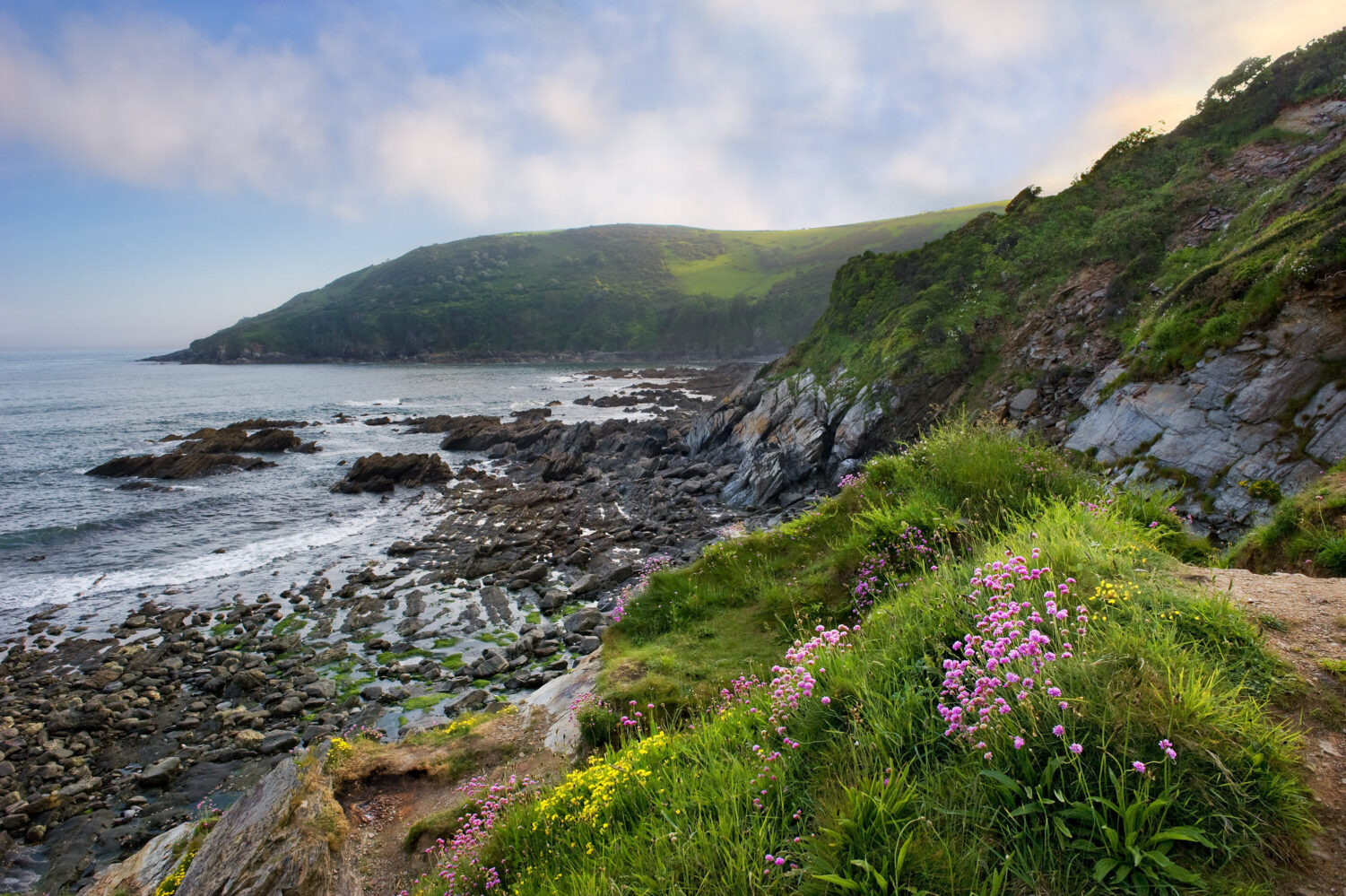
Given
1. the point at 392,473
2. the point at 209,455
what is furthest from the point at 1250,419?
the point at 209,455

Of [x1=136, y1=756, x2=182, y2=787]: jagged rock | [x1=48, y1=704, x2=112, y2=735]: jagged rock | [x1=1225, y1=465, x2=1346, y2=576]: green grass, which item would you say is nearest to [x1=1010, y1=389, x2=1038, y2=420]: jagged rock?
[x1=1225, y1=465, x2=1346, y2=576]: green grass

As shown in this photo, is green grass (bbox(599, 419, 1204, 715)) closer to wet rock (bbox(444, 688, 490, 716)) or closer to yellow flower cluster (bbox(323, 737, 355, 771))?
yellow flower cluster (bbox(323, 737, 355, 771))

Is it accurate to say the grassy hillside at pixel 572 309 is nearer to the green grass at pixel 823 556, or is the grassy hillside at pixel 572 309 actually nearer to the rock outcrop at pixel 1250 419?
the rock outcrop at pixel 1250 419

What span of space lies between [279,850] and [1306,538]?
1081 centimetres

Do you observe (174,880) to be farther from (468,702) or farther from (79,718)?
(79,718)

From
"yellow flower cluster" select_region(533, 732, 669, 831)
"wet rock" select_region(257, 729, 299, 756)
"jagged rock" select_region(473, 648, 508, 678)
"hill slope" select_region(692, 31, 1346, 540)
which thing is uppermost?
"hill slope" select_region(692, 31, 1346, 540)

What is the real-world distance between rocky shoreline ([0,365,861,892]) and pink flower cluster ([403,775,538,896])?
5.94 metres

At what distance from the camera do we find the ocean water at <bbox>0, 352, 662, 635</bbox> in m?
19.2

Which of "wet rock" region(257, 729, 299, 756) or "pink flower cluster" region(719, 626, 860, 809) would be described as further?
"wet rock" region(257, 729, 299, 756)

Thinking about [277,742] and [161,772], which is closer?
[161,772]

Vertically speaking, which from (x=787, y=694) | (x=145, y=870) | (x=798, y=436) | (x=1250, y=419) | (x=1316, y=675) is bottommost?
(x=145, y=870)

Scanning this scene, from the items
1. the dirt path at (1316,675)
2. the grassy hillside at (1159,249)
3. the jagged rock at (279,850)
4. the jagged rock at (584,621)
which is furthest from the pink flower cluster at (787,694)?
the grassy hillside at (1159,249)

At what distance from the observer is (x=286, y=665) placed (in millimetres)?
14133

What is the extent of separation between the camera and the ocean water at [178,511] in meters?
19.2
